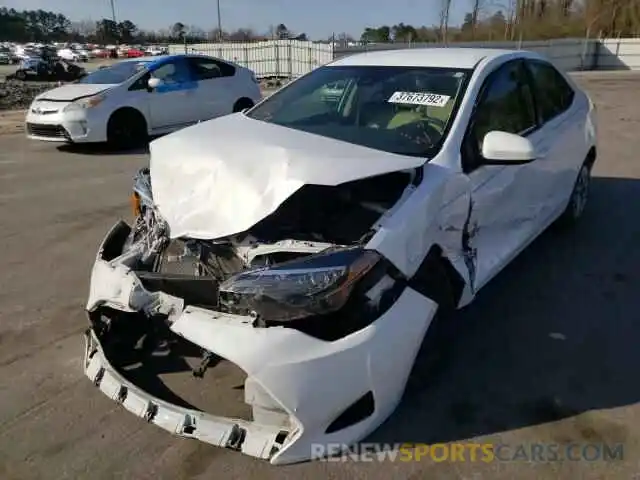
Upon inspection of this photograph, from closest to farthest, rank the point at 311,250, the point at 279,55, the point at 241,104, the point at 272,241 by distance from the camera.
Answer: the point at 311,250 → the point at 272,241 → the point at 241,104 → the point at 279,55

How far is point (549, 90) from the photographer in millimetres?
4547

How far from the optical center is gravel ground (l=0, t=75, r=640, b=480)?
2396 millimetres

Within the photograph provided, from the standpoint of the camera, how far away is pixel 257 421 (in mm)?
2387

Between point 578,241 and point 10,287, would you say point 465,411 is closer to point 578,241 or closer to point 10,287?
point 578,241

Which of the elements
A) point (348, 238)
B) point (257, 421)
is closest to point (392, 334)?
point (348, 238)

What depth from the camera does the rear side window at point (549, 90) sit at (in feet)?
14.1

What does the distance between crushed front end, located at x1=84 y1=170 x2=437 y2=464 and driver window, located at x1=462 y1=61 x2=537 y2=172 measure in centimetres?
79

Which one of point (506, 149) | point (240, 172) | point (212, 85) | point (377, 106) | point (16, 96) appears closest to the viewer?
point (240, 172)

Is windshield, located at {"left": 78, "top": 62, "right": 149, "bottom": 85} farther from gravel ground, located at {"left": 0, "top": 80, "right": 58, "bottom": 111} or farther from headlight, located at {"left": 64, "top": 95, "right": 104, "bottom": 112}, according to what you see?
gravel ground, located at {"left": 0, "top": 80, "right": 58, "bottom": 111}

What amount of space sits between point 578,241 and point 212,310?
3784mm

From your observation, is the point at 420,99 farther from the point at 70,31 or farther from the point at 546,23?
the point at 70,31

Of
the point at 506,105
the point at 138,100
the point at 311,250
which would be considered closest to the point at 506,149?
the point at 506,105

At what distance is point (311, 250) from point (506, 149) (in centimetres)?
128

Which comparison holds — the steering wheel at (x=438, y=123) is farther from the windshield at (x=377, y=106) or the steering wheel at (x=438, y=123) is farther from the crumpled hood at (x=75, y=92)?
the crumpled hood at (x=75, y=92)
